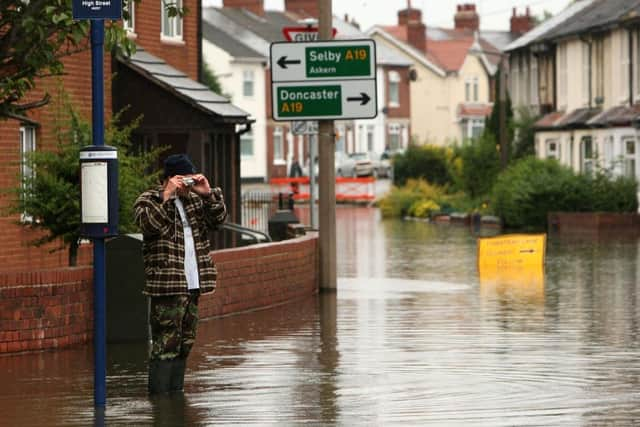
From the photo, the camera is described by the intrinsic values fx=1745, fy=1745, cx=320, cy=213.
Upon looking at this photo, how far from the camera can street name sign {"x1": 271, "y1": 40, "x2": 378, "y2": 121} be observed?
67.2ft

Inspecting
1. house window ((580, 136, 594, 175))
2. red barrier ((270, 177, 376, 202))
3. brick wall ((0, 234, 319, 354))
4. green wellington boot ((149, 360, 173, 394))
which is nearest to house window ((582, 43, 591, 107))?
house window ((580, 136, 594, 175))

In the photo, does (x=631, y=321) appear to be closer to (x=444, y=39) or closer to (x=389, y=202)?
(x=389, y=202)

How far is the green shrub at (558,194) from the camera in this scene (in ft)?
139

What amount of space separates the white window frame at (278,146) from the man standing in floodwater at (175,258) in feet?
236

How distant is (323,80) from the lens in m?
20.6

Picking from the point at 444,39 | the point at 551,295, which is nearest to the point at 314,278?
the point at 551,295

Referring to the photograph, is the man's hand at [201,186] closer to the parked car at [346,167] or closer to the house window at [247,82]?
the parked car at [346,167]

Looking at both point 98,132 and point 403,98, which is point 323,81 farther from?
point 403,98

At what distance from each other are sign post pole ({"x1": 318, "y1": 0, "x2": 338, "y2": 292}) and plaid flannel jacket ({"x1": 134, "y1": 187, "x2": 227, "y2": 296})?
31.0 feet

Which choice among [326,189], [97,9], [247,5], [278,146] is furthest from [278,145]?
[97,9]

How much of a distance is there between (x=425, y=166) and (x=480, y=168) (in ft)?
37.2

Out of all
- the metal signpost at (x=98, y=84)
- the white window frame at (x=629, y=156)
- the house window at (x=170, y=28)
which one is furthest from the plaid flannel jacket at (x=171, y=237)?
the white window frame at (x=629, y=156)

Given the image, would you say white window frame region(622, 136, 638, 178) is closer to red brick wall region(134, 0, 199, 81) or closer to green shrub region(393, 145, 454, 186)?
green shrub region(393, 145, 454, 186)

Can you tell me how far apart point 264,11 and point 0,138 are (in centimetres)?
7013
